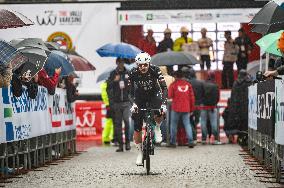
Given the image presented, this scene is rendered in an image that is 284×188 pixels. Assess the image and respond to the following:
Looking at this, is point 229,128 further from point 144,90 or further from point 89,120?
point 144,90

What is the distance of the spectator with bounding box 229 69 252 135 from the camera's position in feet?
80.5

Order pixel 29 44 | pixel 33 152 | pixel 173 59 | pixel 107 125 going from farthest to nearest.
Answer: pixel 107 125, pixel 173 59, pixel 29 44, pixel 33 152

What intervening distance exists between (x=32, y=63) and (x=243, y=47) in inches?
A: 642

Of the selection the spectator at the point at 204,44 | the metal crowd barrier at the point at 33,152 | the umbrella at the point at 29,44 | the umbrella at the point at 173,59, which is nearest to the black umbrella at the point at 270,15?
the umbrella at the point at 29,44

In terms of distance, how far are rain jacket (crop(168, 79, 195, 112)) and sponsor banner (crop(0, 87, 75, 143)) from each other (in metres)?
4.71

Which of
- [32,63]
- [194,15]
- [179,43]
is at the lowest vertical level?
[32,63]

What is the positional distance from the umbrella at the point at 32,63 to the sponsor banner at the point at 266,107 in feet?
13.5

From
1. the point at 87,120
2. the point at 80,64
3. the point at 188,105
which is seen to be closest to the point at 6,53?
the point at 80,64

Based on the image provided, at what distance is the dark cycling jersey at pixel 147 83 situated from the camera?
634 inches

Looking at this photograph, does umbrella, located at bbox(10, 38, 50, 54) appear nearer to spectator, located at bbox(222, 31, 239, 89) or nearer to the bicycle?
the bicycle

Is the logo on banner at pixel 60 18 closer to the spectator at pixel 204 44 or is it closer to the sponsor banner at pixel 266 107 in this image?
the spectator at pixel 204 44

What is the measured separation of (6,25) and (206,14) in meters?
17.8

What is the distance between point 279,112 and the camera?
12.8m

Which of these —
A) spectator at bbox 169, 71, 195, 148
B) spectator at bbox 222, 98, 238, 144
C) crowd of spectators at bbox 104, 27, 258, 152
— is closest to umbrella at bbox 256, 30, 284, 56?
crowd of spectators at bbox 104, 27, 258, 152
